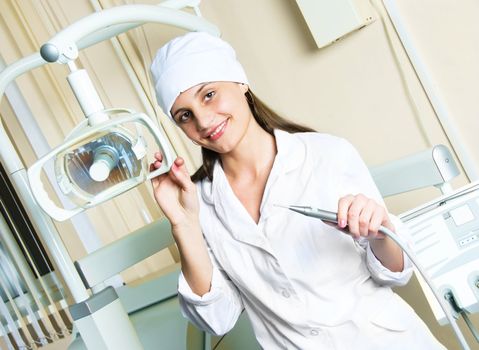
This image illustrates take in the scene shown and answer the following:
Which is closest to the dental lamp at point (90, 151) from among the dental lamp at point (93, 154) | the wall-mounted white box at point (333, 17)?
the dental lamp at point (93, 154)

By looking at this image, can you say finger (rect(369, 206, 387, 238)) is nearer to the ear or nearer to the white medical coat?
the white medical coat

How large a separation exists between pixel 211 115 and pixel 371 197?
0.33 m

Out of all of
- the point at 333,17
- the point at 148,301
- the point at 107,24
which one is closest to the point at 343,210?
the point at 107,24

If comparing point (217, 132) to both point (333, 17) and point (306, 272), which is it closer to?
Answer: point (306, 272)

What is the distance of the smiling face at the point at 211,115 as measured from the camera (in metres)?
1.15

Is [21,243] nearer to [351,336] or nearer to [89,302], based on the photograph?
[89,302]

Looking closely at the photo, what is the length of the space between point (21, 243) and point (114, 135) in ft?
4.90

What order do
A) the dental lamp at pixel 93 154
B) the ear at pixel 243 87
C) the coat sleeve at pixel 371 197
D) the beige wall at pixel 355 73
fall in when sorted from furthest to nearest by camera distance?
1. the beige wall at pixel 355 73
2. the ear at pixel 243 87
3. the coat sleeve at pixel 371 197
4. the dental lamp at pixel 93 154

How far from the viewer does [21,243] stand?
2.23 meters

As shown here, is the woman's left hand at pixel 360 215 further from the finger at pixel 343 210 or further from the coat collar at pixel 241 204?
the coat collar at pixel 241 204

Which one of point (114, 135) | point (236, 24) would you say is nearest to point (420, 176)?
point (114, 135)

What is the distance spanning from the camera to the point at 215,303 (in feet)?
3.91

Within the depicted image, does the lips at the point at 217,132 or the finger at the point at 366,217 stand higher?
the lips at the point at 217,132

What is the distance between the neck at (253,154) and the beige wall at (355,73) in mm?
526
